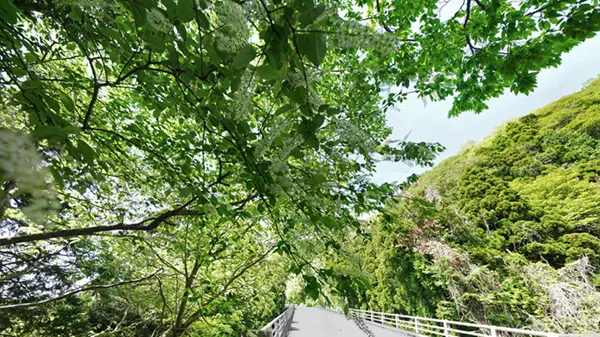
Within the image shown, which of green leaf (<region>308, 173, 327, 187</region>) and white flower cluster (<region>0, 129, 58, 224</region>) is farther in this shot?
green leaf (<region>308, 173, 327, 187</region>)

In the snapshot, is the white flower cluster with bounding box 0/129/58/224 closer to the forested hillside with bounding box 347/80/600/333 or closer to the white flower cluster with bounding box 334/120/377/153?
the white flower cluster with bounding box 334/120/377/153

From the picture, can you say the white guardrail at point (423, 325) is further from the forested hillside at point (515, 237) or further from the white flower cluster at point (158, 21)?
the white flower cluster at point (158, 21)

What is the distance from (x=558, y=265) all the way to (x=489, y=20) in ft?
37.7

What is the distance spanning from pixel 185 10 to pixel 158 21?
136 millimetres

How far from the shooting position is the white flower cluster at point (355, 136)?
0.81 meters

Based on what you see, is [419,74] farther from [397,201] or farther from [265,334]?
[265,334]

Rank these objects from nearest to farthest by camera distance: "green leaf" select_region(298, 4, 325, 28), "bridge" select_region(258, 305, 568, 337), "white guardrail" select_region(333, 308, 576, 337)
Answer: "green leaf" select_region(298, 4, 325, 28), "bridge" select_region(258, 305, 568, 337), "white guardrail" select_region(333, 308, 576, 337)

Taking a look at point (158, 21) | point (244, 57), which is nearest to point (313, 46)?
point (244, 57)

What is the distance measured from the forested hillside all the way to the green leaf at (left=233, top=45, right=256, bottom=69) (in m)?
6.27

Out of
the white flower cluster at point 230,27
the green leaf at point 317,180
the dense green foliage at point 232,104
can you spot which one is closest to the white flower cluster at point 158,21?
the dense green foliage at point 232,104

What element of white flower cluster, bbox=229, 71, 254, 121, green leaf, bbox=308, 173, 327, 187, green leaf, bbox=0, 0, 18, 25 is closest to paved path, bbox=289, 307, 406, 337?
green leaf, bbox=308, 173, 327, 187

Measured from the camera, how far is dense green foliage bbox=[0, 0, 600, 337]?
2.50 ft

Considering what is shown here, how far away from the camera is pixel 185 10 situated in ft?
2.31

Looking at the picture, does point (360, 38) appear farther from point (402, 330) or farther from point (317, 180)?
point (402, 330)
